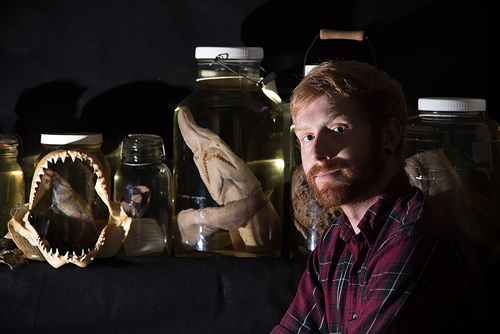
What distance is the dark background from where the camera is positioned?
134 cm

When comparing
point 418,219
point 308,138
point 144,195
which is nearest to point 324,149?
point 308,138

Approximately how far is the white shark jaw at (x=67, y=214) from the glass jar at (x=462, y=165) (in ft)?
1.77

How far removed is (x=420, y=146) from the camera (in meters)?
1.13

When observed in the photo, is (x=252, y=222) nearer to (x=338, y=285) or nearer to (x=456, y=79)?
(x=338, y=285)

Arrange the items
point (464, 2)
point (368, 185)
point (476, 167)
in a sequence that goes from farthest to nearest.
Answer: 1. point (464, 2)
2. point (476, 167)
3. point (368, 185)

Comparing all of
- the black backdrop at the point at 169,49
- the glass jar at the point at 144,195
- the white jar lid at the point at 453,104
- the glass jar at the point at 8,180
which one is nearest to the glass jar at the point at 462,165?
the white jar lid at the point at 453,104

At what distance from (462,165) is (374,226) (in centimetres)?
36

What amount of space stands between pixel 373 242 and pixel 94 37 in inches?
32.6

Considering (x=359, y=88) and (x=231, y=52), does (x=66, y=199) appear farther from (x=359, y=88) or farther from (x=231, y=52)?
(x=359, y=88)

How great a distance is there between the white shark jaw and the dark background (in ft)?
0.69

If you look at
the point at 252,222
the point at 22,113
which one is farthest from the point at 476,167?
the point at 22,113

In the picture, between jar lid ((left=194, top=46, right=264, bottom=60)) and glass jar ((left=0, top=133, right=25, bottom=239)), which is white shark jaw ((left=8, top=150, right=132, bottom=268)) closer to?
glass jar ((left=0, top=133, right=25, bottom=239))

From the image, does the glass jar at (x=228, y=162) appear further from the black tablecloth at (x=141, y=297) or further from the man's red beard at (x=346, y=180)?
the man's red beard at (x=346, y=180)

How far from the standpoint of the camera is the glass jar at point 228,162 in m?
1.16
